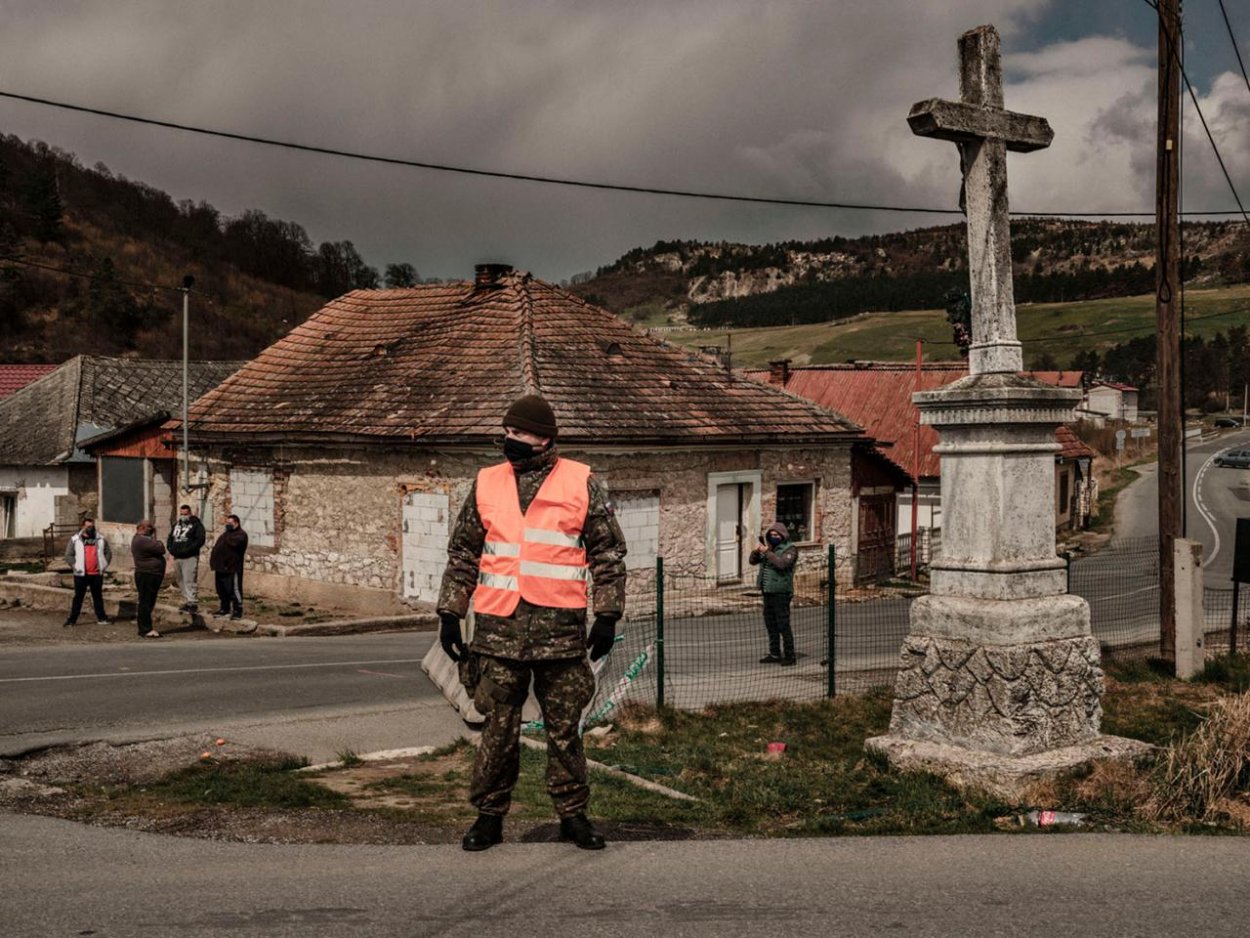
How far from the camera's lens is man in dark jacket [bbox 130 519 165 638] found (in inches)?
725

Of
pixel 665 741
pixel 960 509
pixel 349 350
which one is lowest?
pixel 665 741

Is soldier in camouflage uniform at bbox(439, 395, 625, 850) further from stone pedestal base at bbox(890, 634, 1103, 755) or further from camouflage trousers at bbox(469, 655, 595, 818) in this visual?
stone pedestal base at bbox(890, 634, 1103, 755)

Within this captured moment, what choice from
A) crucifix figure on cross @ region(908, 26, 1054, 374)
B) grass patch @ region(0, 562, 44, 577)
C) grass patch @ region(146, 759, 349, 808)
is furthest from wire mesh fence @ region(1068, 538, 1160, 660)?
grass patch @ region(0, 562, 44, 577)

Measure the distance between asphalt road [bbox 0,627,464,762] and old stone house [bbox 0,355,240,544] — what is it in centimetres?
1451

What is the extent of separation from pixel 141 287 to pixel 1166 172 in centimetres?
7417

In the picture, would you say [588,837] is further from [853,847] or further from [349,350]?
[349,350]

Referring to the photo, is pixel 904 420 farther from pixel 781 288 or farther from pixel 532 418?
pixel 781 288

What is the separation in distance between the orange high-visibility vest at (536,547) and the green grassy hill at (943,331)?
121387 millimetres

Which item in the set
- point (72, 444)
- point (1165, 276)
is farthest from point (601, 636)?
point (72, 444)

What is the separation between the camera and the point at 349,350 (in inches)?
1081

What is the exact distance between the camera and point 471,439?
2144 cm

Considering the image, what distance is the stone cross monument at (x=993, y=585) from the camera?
7.32 meters

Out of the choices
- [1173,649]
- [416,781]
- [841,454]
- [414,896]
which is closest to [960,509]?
[416,781]

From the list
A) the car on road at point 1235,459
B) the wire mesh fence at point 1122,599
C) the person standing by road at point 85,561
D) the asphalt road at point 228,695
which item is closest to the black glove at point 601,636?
the asphalt road at point 228,695
